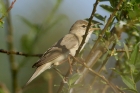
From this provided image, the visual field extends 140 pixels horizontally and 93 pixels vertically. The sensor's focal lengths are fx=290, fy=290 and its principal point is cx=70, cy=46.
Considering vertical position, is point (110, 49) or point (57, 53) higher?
point (110, 49)

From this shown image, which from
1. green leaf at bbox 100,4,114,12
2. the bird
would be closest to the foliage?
green leaf at bbox 100,4,114,12

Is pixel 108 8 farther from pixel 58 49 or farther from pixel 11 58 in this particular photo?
pixel 58 49

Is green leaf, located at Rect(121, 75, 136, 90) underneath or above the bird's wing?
above

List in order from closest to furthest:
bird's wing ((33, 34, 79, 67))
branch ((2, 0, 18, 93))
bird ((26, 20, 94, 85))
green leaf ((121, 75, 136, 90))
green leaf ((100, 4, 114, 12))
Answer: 1. branch ((2, 0, 18, 93))
2. green leaf ((121, 75, 136, 90))
3. green leaf ((100, 4, 114, 12))
4. bird ((26, 20, 94, 85))
5. bird's wing ((33, 34, 79, 67))

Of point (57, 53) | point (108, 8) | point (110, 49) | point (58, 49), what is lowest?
point (57, 53)

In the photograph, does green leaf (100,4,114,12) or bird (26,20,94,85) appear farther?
bird (26,20,94,85)

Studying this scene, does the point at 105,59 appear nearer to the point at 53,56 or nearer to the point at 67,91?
the point at 67,91

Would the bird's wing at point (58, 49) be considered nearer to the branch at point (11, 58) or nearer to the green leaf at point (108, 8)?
the green leaf at point (108, 8)

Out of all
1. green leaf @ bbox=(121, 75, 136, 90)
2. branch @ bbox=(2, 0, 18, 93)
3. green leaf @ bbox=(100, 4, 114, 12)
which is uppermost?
branch @ bbox=(2, 0, 18, 93)

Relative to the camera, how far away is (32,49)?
29.2 inches

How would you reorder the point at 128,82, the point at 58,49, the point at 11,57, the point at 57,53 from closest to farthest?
the point at 11,57 < the point at 128,82 < the point at 58,49 < the point at 57,53

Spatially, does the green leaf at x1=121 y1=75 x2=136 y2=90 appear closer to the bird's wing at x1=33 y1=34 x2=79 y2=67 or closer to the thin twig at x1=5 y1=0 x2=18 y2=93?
the thin twig at x1=5 y1=0 x2=18 y2=93

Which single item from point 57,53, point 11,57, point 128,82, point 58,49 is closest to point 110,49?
point 128,82

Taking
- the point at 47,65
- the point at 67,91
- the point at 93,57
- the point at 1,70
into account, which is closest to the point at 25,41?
the point at 67,91
